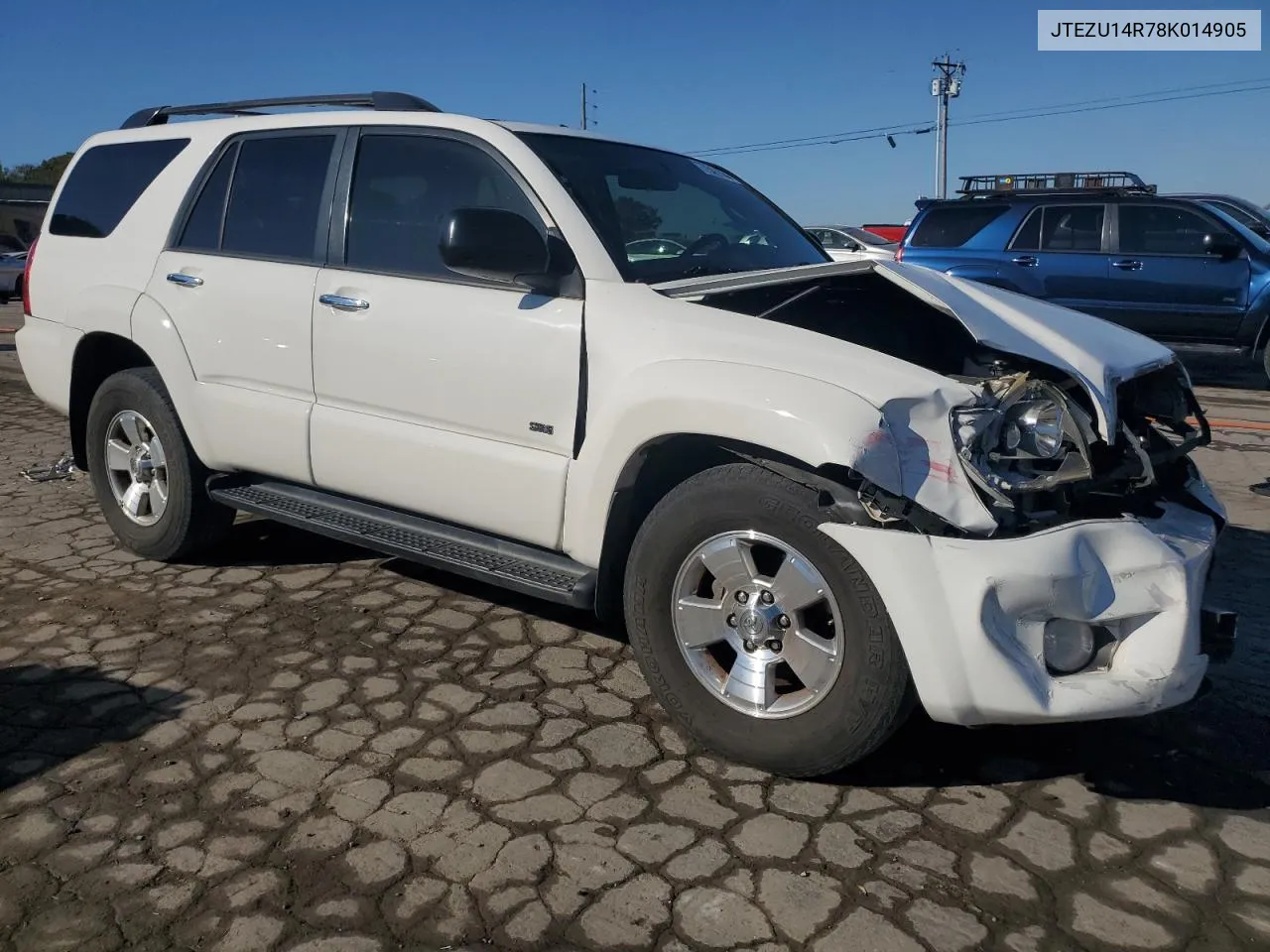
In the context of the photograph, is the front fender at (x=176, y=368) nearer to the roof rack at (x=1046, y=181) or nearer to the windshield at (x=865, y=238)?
the roof rack at (x=1046, y=181)

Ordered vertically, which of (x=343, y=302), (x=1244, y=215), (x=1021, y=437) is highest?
(x=1244, y=215)

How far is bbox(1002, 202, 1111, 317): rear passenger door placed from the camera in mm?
11125

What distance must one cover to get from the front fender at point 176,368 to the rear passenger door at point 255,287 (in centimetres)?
4

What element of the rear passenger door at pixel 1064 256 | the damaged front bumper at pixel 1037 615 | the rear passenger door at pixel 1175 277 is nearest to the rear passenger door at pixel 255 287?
the damaged front bumper at pixel 1037 615

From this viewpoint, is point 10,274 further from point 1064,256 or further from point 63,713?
point 63,713

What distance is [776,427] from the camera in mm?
2867

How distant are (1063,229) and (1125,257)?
675 millimetres

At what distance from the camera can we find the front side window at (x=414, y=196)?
12.7 ft

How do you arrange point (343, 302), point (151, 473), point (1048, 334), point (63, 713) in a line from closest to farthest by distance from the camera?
point (1048, 334), point (63, 713), point (343, 302), point (151, 473)

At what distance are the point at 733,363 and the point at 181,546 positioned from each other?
9.54 feet

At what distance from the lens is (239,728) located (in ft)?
11.1

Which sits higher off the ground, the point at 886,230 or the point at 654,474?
the point at 886,230

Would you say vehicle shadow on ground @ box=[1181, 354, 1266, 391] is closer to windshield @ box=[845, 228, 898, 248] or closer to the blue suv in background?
the blue suv in background

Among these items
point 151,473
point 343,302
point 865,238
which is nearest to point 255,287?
point 343,302
